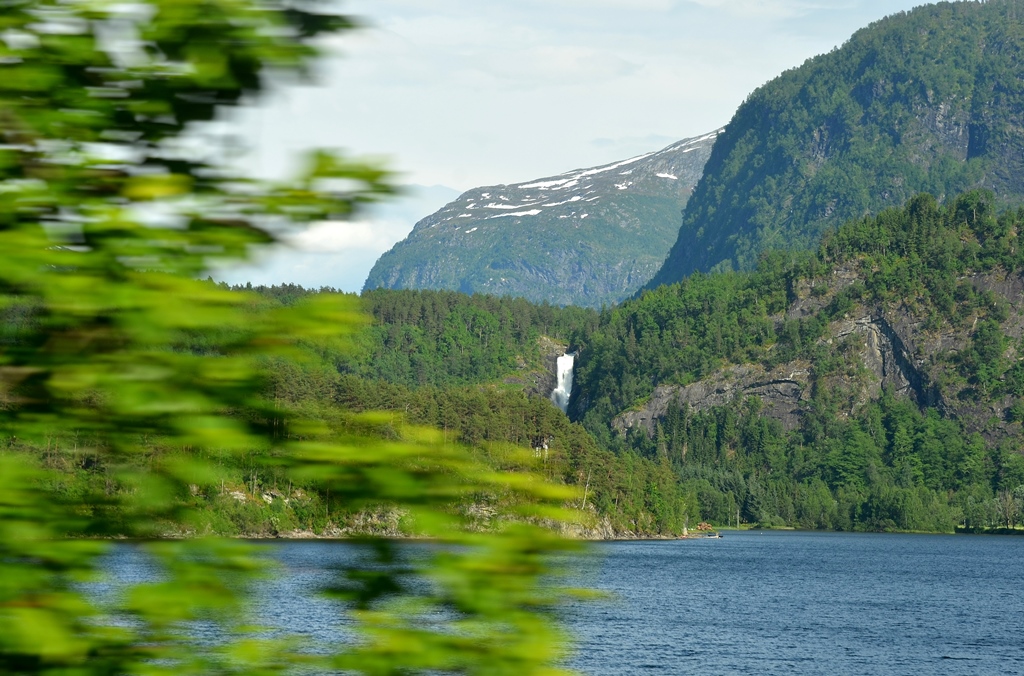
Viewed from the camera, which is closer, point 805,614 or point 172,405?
point 172,405

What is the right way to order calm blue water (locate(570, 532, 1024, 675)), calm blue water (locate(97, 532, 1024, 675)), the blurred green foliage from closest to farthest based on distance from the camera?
the blurred green foliage, calm blue water (locate(97, 532, 1024, 675)), calm blue water (locate(570, 532, 1024, 675))

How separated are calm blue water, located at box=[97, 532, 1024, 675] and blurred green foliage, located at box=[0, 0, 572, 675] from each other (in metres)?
0.12

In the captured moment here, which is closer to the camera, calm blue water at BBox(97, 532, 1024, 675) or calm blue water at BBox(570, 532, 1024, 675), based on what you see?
calm blue water at BBox(97, 532, 1024, 675)

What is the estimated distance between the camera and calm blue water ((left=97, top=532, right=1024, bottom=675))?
4326 cm

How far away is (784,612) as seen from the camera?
69.1 meters

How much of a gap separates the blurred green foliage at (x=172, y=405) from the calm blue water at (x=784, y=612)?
0.12m

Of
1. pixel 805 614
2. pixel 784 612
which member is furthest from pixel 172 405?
pixel 784 612

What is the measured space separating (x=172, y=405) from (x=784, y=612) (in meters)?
70.3

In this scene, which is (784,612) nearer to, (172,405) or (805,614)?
(805,614)

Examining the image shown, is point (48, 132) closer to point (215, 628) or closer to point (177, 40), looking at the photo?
point (177, 40)

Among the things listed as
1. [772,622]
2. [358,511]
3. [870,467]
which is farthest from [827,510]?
[358,511]

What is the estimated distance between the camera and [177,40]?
2.47m

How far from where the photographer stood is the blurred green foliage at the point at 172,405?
235cm

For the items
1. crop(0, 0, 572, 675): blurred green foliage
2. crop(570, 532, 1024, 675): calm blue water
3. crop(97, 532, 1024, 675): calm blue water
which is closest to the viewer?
crop(0, 0, 572, 675): blurred green foliage
